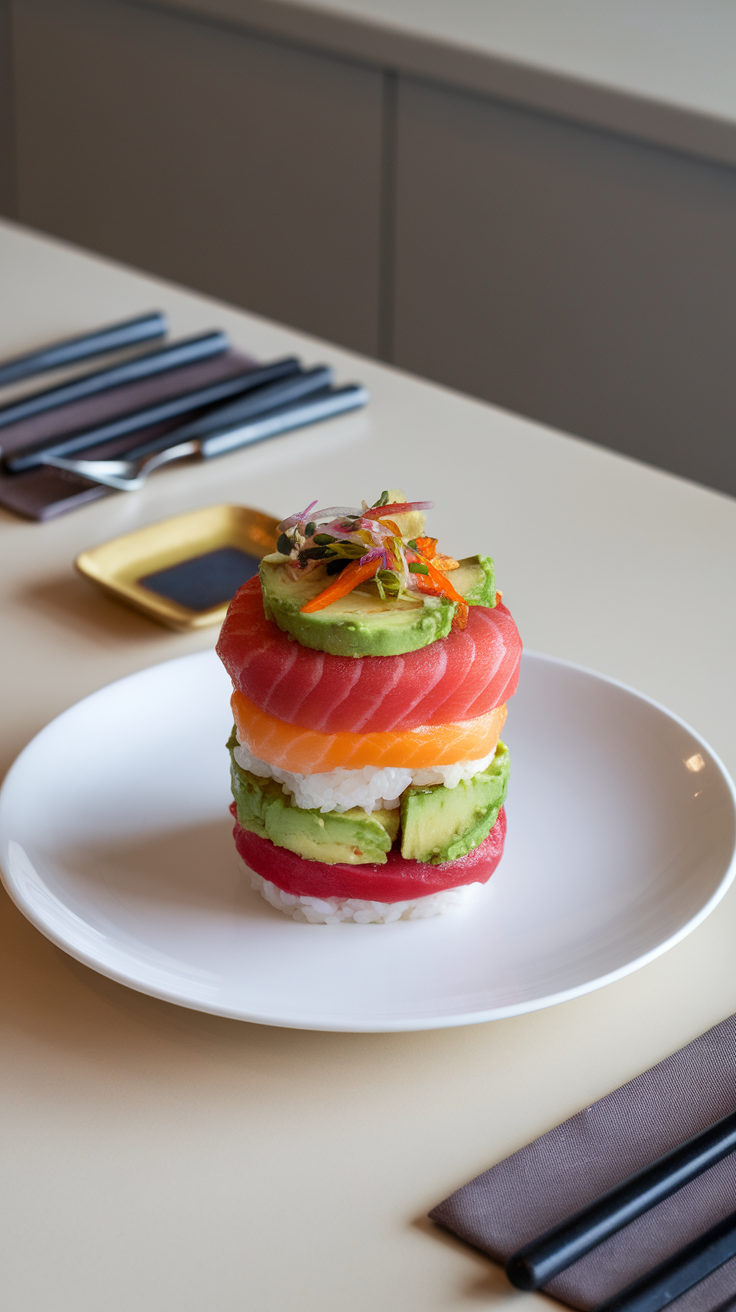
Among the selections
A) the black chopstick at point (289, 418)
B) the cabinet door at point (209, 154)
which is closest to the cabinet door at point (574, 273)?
the cabinet door at point (209, 154)

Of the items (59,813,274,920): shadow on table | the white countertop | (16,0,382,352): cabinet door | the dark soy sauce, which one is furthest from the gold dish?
(16,0,382,352): cabinet door

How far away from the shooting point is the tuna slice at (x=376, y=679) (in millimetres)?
853

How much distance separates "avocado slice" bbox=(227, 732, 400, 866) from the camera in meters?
0.89

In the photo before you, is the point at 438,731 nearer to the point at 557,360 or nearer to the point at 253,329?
the point at 253,329

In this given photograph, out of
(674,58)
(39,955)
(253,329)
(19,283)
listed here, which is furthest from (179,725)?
(674,58)

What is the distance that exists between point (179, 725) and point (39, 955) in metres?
0.27

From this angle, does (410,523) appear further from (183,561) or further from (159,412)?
(159,412)

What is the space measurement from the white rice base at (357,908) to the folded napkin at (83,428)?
2.34 feet

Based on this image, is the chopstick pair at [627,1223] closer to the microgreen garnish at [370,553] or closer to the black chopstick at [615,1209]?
the black chopstick at [615,1209]

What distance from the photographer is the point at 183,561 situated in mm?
1393

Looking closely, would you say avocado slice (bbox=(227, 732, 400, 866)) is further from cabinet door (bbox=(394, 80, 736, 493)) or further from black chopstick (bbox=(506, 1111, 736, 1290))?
cabinet door (bbox=(394, 80, 736, 493))

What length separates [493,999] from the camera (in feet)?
2.70

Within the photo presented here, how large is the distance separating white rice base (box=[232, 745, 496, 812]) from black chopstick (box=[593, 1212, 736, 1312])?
32cm

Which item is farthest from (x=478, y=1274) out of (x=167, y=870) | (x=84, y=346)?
(x=84, y=346)
